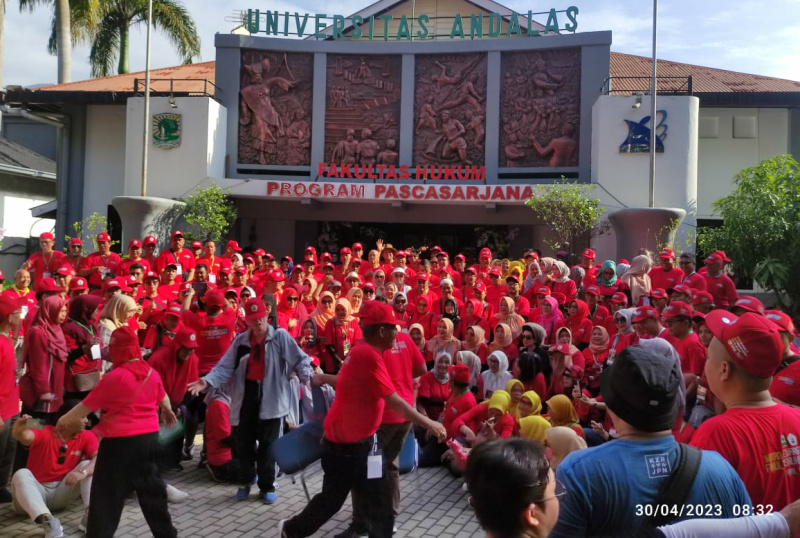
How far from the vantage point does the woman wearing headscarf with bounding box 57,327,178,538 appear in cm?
411

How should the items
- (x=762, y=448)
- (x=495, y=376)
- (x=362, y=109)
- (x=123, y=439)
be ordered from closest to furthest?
(x=762, y=448)
(x=123, y=439)
(x=495, y=376)
(x=362, y=109)

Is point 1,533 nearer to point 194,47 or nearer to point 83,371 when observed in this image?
point 83,371

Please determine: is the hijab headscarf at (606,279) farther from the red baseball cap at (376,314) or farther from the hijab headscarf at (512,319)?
the red baseball cap at (376,314)

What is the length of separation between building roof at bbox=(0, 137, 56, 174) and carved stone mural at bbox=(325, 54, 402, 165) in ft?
46.5

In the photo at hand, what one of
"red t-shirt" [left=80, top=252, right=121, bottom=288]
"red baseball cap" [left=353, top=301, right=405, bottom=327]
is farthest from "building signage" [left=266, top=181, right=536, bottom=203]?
"red baseball cap" [left=353, top=301, right=405, bottom=327]

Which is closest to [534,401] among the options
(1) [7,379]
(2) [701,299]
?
(2) [701,299]

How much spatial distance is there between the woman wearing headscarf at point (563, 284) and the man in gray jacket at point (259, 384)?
4860 mm

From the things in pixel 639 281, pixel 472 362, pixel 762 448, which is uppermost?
pixel 639 281

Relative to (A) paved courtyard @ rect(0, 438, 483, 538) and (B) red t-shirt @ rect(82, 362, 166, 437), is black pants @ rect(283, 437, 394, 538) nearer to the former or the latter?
(A) paved courtyard @ rect(0, 438, 483, 538)

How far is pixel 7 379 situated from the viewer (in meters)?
5.01

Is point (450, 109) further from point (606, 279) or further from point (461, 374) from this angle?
point (461, 374)

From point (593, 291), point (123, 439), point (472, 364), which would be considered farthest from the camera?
point (593, 291)

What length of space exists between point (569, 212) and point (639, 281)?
7082 millimetres

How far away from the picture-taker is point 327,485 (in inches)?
169
